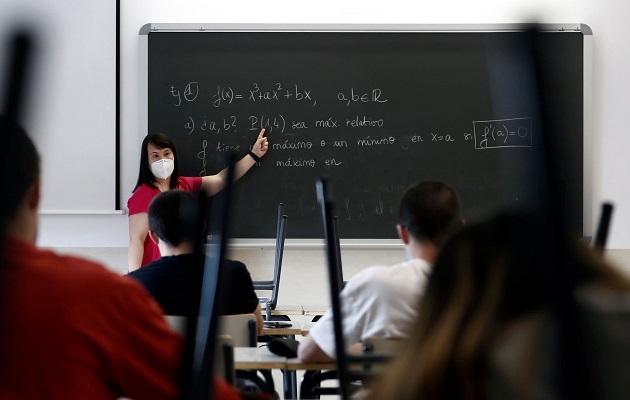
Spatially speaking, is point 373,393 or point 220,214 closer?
point 373,393

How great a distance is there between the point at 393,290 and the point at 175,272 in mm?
816

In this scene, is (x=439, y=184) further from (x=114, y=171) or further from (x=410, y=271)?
(x=114, y=171)

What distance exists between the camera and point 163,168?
5.37 meters

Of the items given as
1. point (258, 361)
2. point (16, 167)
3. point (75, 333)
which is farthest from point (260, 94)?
point (16, 167)

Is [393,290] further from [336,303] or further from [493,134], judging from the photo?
[493,134]

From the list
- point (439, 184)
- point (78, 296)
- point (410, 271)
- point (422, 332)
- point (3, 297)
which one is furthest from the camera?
point (439, 184)

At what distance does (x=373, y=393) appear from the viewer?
803 millimetres

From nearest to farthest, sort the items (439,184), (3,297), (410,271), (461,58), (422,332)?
(3,297), (422,332), (410,271), (439,184), (461,58)

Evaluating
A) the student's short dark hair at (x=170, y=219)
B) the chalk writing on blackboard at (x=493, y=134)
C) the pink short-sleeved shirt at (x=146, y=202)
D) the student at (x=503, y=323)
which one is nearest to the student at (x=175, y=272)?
the student's short dark hair at (x=170, y=219)

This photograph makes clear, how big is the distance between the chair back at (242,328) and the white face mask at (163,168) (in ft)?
8.14

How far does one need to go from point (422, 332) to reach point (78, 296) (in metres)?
0.72

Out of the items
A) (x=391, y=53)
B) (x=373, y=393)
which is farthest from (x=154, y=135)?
(x=373, y=393)

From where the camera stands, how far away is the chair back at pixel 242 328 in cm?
299

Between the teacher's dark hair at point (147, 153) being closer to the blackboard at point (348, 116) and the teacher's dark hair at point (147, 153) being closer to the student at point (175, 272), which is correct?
the blackboard at point (348, 116)
